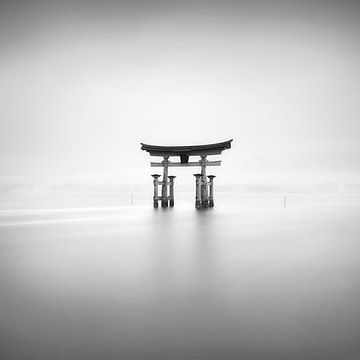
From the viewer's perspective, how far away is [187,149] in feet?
42.4

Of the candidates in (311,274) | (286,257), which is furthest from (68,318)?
(286,257)

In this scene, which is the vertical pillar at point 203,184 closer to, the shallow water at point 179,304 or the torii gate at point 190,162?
the torii gate at point 190,162

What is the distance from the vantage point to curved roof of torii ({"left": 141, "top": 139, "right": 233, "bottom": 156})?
12198 millimetres

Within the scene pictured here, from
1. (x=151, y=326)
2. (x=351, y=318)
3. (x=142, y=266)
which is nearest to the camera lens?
(x=151, y=326)

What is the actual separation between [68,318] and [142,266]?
1420mm

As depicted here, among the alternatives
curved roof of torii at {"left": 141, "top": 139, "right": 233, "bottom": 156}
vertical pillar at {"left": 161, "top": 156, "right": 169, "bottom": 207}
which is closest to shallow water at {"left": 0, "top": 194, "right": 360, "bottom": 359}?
curved roof of torii at {"left": 141, "top": 139, "right": 233, "bottom": 156}

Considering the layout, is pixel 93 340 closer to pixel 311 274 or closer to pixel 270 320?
pixel 270 320

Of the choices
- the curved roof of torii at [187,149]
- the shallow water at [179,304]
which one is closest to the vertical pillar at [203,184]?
the curved roof of torii at [187,149]

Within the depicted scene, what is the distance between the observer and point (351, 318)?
1658 mm

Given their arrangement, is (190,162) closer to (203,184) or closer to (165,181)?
(203,184)

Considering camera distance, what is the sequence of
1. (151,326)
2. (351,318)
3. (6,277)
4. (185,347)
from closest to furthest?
(185,347) < (151,326) < (351,318) < (6,277)

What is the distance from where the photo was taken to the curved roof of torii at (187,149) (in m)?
12.2

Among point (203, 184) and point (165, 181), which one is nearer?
point (203, 184)

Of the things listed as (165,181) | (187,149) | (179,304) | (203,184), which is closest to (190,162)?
(187,149)
